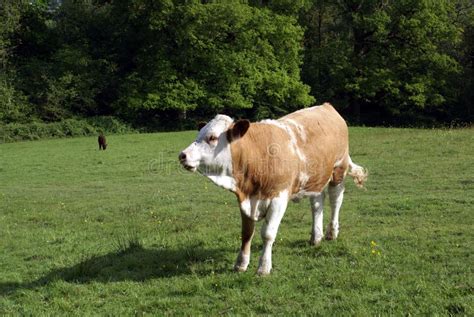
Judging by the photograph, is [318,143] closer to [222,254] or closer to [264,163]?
[264,163]

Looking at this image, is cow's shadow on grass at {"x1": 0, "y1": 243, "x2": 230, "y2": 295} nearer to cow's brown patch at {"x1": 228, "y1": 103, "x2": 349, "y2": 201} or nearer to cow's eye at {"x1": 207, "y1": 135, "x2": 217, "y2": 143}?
cow's brown patch at {"x1": 228, "y1": 103, "x2": 349, "y2": 201}

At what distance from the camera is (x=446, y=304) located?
4992 mm

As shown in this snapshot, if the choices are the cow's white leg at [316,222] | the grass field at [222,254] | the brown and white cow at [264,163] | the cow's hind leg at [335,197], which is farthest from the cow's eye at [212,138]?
the cow's hind leg at [335,197]

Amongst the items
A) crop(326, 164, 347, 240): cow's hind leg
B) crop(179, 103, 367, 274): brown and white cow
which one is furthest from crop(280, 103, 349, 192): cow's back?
crop(326, 164, 347, 240): cow's hind leg

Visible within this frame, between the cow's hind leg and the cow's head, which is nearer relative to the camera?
the cow's head

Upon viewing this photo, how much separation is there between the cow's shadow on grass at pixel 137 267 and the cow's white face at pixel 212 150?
150 cm

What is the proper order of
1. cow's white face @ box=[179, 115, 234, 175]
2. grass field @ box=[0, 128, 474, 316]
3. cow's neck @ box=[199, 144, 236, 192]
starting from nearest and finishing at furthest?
grass field @ box=[0, 128, 474, 316] → cow's white face @ box=[179, 115, 234, 175] → cow's neck @ box=[199, 144, 236, 192]

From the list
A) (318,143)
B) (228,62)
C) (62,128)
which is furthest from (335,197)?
(228,62)

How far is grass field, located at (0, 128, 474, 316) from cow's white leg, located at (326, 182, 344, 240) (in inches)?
8.8

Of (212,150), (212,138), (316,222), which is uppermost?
(212,138)

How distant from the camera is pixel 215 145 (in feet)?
19.7

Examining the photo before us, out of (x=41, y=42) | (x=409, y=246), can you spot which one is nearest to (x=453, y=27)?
(x=41, y=42)

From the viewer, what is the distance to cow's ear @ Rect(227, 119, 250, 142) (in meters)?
6.09

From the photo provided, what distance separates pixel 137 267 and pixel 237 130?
257cm
